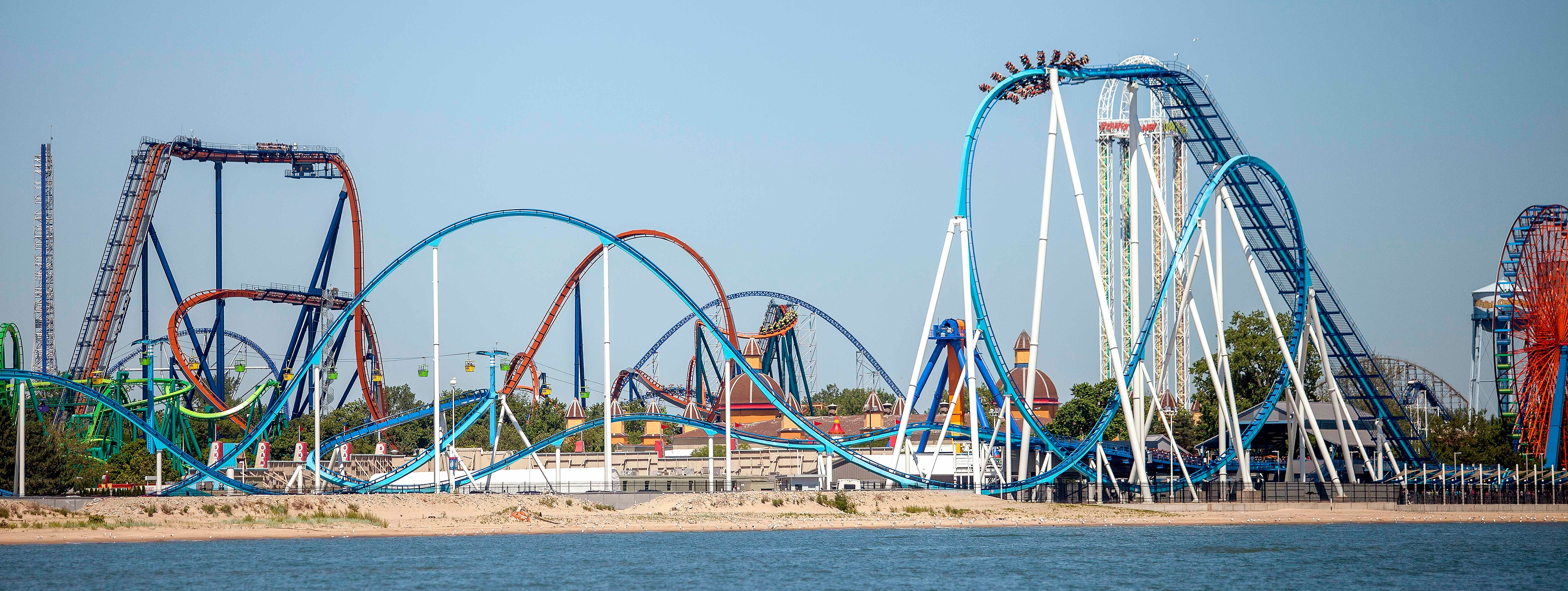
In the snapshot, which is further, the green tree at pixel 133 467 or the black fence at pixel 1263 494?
the green tree at pixel 133 467

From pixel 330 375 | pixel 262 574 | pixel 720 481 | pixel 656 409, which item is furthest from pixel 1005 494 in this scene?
pixel 656 409

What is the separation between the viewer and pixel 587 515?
160 feet

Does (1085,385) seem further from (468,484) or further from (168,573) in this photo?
(168,573)

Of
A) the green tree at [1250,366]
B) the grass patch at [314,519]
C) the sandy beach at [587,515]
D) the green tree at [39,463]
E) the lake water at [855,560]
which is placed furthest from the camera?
the green tree at [1250,366]

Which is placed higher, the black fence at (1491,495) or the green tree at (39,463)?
the green tree at (39,463)

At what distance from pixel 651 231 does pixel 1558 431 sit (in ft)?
109

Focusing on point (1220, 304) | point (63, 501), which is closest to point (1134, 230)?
point (1220, 304)

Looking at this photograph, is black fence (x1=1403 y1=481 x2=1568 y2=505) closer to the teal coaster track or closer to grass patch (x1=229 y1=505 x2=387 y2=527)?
the teal coaster track

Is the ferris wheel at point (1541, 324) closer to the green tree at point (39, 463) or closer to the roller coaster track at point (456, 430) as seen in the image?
the roller coaster track at point (456, 430)

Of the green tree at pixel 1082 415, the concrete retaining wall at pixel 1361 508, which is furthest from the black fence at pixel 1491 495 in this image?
the green tree at pixel 1082 415

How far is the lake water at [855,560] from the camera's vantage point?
1302 inches

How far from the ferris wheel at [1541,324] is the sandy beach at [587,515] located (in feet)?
21.4

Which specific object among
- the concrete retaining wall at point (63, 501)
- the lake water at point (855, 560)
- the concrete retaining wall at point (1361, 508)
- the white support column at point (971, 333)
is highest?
the white support column at point (971, 333)

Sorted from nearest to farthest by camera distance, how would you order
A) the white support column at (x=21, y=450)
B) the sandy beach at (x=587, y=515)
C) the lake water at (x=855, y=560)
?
1. the lake water at (x=855, y=560)
2. the sandy beach at (x=587, y=515)
3. the white support column at (x=21, y=450)
